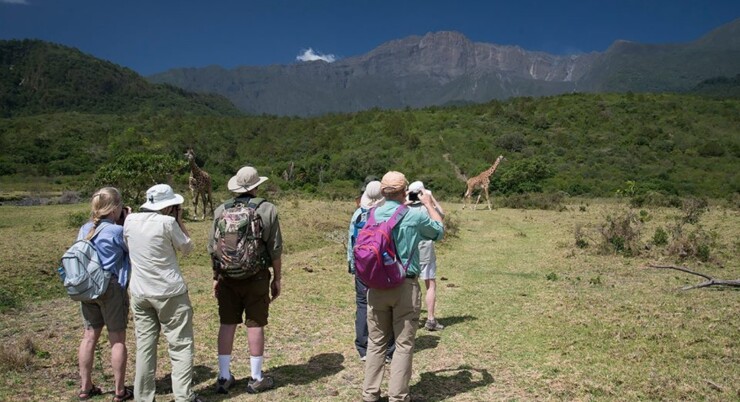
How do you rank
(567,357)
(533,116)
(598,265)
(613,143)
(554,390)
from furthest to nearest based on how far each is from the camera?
(533,116)
(613,143)
(598,265)
(567,357)
(554,390)

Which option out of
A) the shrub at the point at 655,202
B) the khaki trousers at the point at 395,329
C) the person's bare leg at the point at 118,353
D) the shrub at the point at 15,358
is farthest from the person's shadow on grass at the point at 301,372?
the shrub at the point at 655,202

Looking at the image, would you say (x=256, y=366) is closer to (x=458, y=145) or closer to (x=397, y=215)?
(x=397, y=215)

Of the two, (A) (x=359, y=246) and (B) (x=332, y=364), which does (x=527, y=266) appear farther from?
(A) (x=359, y=246)

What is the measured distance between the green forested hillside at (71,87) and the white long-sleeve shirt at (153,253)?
104 m

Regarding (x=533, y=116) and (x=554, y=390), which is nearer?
(x=554, y=390)

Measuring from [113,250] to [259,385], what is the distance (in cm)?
181

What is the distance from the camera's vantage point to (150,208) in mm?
4230

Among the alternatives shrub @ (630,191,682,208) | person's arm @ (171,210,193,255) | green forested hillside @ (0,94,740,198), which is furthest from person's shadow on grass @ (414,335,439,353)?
green forested hillside @ (0,94,740,198)

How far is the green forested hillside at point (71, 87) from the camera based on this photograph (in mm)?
106500

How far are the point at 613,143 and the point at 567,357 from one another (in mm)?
46004

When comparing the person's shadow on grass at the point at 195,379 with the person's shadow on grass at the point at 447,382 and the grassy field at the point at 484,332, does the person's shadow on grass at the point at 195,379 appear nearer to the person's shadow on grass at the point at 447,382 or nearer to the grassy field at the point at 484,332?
the grassy field at the point at 484,332

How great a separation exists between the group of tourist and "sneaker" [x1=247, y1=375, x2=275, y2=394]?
1.49ft

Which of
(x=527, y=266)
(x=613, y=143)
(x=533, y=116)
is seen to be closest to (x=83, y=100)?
(x=533, y=116)

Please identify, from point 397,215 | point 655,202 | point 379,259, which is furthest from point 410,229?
point 655,202
